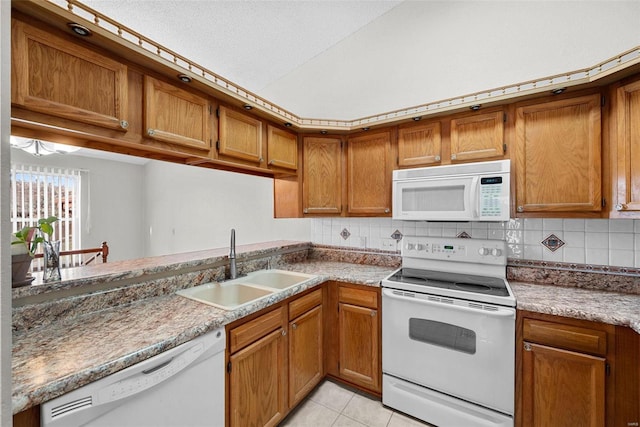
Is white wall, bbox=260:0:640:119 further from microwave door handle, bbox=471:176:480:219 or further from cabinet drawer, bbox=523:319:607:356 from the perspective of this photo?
cabinet drawer, bbox=523:319:607:356

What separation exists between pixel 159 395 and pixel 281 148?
181 cm

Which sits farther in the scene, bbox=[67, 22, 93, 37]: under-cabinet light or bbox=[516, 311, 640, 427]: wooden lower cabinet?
bbox=[516, 311, 640, 427]: wooden lower cabinet

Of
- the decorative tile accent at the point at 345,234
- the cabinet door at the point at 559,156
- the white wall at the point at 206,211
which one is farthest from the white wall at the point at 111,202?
the cabinet door at the point at 559,156

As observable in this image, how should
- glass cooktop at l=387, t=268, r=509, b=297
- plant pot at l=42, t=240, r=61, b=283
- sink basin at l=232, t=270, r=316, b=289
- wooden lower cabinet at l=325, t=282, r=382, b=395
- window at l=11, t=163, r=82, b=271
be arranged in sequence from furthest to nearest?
1. window at l=11, t=163, r=82, b=271
2. sink basin at l=232, t=270, r=316, b=289
3. wooden lower cabinet at l=325, t=282, r=382, b=395
4. glass cooktop at l=387, t=268, r=509, b=297
5. plant pot at l=42, t=240, r=61, b=283

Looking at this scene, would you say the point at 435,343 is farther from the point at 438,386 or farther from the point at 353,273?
the point at 353,273

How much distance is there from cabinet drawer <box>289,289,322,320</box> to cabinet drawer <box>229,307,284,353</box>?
0.12 metres

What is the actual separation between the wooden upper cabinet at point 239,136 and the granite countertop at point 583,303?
199cm

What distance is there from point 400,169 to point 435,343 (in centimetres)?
133

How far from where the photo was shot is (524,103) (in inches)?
70.4

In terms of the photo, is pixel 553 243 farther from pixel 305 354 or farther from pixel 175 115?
pixel 175 115

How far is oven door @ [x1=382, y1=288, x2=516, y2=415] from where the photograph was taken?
61.6 inches

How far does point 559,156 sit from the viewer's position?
1697mm

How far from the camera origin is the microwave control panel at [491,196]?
1755 millimetres

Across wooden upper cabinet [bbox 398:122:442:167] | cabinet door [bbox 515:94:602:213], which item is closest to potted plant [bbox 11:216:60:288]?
wooden upper cabinet [bbox 398:122:442:167]
